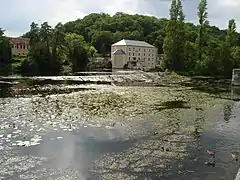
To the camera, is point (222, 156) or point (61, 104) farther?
point (61, 104)

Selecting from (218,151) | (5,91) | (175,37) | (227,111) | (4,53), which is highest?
(175,37)

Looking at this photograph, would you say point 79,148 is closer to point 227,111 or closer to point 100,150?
point 100,150

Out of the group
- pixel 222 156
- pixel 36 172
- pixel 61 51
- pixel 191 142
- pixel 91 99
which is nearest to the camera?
pixel 36 172

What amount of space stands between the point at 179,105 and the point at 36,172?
20057mm

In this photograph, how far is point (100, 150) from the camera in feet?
51.3

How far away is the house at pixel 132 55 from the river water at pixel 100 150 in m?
97.1

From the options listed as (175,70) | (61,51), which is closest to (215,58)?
(175,70)

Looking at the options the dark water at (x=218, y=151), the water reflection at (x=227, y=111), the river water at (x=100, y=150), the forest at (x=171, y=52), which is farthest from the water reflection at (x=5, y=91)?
the forest at (x=171, y=52)

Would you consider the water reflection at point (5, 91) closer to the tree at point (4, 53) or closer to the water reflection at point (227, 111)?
the water reflection at point (227, 111)

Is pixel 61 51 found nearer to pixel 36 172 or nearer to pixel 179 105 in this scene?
pixel 179 105

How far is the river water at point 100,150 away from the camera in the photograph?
12719 mm

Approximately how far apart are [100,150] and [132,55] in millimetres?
113067

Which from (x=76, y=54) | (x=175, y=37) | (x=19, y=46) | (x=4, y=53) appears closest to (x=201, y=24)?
(x=175, y=37)

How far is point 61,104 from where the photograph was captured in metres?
28.8
